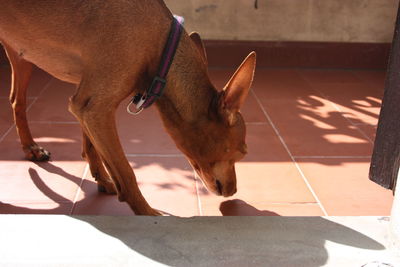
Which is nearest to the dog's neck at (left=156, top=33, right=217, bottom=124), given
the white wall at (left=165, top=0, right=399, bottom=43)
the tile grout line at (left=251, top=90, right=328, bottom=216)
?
the tile grout line at (left=251, top=90, right=328, bottom=216)

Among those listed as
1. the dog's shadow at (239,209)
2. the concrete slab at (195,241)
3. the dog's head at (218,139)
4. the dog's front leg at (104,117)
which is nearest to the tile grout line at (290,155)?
the dog's shadow at (239,209)

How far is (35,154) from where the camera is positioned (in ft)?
13.1

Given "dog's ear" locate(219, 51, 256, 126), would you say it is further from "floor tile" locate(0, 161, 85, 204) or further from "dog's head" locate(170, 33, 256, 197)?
"floor tile" locate(0, 161, 85, 204)

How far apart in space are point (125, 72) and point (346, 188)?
2.12 m

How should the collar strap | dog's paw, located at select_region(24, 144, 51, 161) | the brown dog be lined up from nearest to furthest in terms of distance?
the brown dog → the collar strap → dog's paw, located at select_region(24, 144, 51, 161)

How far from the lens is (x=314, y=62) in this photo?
293 inches

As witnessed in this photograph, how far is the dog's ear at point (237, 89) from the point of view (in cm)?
248

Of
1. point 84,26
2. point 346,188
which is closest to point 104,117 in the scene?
point 84,26

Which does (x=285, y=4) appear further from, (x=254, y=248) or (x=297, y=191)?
(x=254, y=248)

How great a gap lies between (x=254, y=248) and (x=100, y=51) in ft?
4.52

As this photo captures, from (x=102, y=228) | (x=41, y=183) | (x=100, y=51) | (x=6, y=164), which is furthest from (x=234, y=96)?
(x=6, y=164)

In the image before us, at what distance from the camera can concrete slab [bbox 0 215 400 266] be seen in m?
2.09

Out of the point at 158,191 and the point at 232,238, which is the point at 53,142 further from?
the point at 232,238

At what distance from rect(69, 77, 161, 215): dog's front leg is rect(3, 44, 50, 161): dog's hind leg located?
1.37 m
